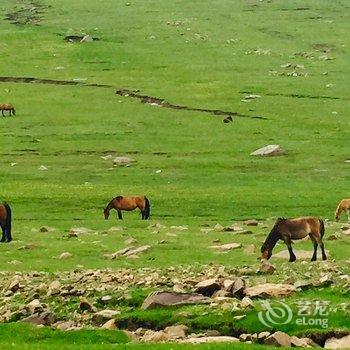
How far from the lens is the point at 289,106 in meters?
83.0

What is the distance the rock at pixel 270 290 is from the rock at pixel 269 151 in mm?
34369

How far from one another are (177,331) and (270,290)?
3784 millimetres

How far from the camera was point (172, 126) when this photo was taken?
7500 cm

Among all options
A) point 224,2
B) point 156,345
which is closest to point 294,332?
point 156,345

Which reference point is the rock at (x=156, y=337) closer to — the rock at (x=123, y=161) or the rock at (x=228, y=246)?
the rock at (x=228, y=246)

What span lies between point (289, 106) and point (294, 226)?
50.2m

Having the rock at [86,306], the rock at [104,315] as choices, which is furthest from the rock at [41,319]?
the rock at [104,315]

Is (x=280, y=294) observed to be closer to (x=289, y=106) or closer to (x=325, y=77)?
(x=289, y=106)

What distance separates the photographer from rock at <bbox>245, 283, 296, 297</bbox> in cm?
2842

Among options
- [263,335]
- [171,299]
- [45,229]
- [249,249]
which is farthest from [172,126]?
[263,335]

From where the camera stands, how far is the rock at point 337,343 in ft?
81.5

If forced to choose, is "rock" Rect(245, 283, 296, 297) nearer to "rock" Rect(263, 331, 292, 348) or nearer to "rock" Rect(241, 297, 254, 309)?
"rock" Rect(241, 297, 254, 309)

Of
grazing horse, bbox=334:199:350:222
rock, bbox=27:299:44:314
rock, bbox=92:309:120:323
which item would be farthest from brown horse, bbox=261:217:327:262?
grazing horse, bbox=334:199:350:222

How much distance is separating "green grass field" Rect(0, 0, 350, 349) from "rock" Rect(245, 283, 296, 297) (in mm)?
4741
